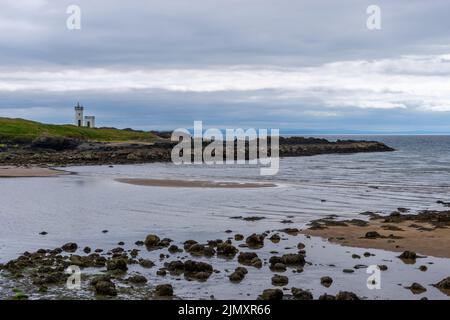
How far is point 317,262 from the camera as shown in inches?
755

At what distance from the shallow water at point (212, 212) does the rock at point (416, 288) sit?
0.74 feet

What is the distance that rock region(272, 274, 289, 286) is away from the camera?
16219 millimetres

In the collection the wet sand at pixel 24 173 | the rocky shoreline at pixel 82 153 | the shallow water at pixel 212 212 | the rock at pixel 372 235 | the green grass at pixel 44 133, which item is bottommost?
the shallow water at pixel 212 212

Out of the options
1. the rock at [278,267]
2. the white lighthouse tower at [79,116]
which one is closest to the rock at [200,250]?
the rock at [278,267]

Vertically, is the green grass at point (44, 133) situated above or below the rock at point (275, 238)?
above

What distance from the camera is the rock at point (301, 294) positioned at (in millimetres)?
14648

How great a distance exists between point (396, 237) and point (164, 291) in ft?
39.4

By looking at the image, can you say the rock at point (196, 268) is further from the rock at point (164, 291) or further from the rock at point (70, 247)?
the rock at point (70, 247)

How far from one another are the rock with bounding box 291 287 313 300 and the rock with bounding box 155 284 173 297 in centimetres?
323

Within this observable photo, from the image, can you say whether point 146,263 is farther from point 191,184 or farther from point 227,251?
point 191,184

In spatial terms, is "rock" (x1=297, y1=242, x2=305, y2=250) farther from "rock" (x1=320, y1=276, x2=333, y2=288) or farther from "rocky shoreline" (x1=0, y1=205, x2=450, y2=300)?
"rock" (x1=320, y1=276, x2=333, y2=288)

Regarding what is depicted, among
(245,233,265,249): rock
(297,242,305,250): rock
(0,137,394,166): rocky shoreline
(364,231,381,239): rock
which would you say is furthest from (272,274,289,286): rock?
(0,137,394,166): rocky shoreline
